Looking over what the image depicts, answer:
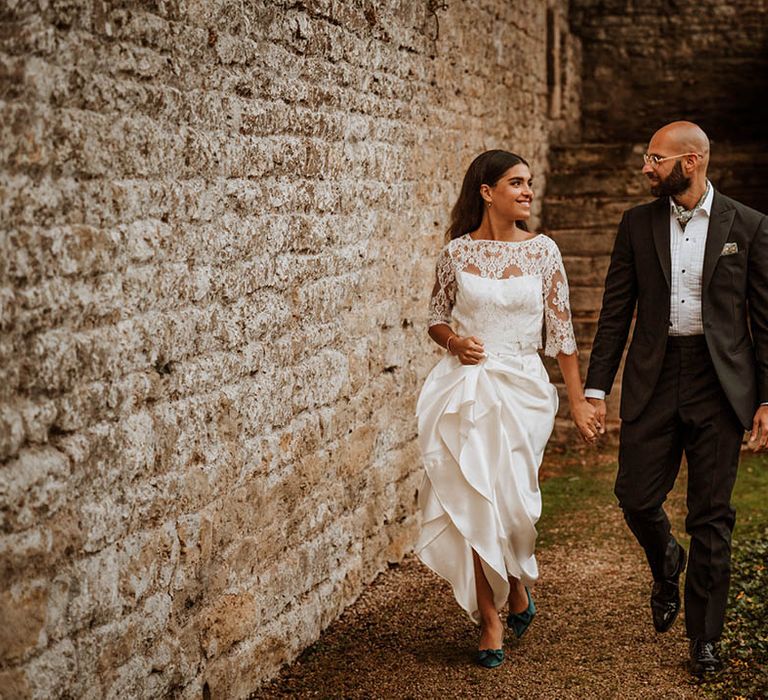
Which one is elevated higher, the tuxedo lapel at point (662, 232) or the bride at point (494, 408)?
the tuxedo lapel at point (662, 232)

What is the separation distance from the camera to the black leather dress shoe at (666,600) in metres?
4.91

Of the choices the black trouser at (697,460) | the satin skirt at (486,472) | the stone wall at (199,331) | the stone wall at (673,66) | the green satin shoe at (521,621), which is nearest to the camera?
the stone wall at (199,331)

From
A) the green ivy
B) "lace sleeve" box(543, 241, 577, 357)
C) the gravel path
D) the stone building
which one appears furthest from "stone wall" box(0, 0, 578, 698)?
the green ivy

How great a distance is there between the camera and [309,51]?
498cm

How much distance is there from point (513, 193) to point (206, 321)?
1.52 metres

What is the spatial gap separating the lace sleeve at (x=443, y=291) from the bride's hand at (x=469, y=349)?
0.22 m

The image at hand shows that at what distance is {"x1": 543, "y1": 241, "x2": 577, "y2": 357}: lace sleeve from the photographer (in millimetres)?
4922

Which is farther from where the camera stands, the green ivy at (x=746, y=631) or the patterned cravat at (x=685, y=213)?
the patterned cravat at (x=685, y=213)

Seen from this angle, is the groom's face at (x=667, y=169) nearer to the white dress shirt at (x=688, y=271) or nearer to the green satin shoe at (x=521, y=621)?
the white dress shirt at (x=688, y=271)

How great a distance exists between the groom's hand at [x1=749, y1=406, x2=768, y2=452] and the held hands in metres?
0.61

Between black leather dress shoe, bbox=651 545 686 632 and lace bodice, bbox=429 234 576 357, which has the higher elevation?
lace bodice, bbox=429 234 576 357

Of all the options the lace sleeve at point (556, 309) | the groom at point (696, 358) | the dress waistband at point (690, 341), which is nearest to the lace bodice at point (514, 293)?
the lace sleeve at point (556, 309)

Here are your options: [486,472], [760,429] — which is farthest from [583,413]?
[760,429]

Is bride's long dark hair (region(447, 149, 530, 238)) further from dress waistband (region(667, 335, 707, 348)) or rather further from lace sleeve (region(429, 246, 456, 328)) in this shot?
dress waistband (region(667, 335, 707, 348))
